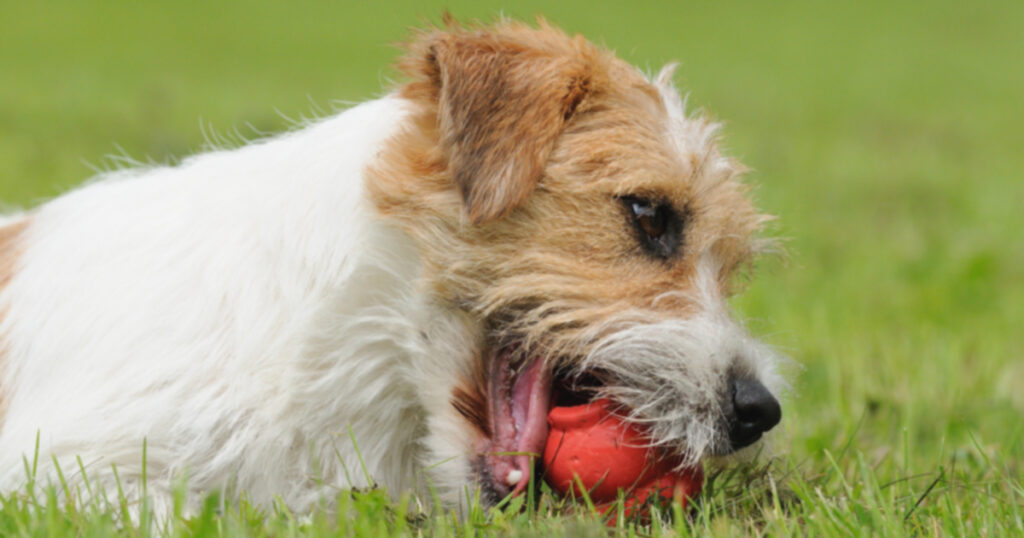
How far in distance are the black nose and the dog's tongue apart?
0.55 meters

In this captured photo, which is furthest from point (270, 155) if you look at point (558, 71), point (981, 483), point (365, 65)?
point (365, 65)

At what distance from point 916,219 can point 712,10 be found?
1043 inches

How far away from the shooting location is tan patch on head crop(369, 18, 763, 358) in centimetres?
328

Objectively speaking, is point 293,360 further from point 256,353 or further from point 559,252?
point 559,252

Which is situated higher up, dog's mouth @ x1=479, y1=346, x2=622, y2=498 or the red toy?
dog's mouth @ x1=479, y1=346, x2=622, y2=498

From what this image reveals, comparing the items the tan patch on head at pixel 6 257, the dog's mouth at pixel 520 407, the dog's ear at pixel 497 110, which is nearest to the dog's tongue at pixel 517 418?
the dog's mouth at pixel 520 407

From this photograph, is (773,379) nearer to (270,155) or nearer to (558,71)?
(558,71)

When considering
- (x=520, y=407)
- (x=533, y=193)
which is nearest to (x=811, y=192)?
(x=533, y=193)

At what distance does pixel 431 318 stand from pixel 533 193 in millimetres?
486

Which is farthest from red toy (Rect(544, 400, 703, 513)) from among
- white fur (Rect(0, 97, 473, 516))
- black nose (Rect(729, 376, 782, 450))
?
white fur (Rect(0, 97, 473, 516))

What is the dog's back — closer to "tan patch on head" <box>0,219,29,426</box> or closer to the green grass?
"tan patch on head" <box>0,219,29,426</box>

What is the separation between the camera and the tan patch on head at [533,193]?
10.8 feet

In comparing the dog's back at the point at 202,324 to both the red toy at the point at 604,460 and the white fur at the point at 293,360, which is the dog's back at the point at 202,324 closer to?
the white fur at the point at 293,360

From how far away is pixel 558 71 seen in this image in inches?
136
